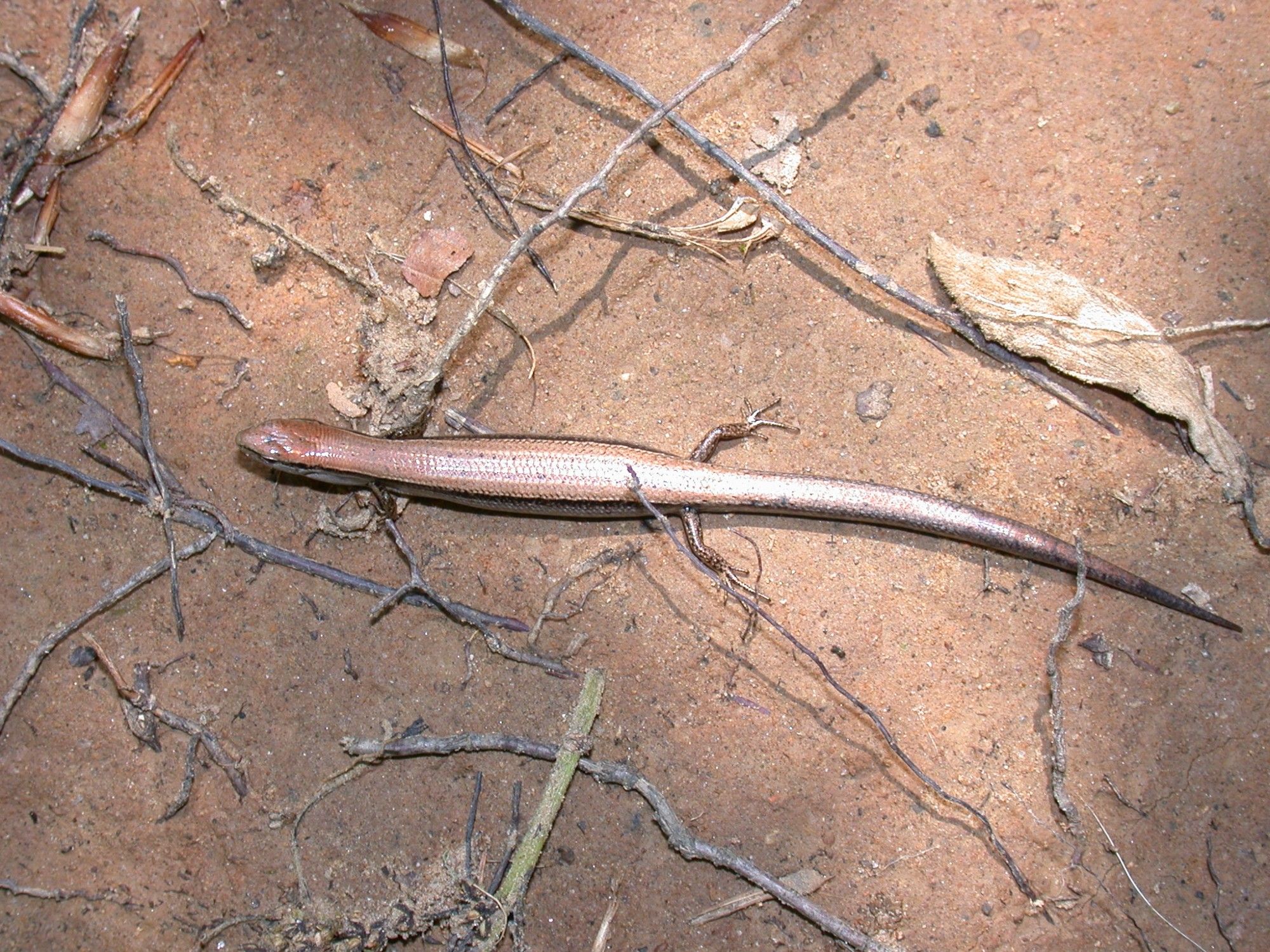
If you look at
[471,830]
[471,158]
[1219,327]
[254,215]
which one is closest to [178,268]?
[254,215]

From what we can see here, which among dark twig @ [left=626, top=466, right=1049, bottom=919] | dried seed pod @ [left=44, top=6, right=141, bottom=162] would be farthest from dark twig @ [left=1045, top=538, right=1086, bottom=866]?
dried seed pod @ [left=44, top=6, right=141, bottom=162]

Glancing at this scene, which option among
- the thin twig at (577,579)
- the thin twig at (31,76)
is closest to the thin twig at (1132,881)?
the thin twig at (577,579)

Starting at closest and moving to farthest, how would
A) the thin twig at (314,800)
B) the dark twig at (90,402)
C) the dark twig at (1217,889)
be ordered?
the dark twig at (1217,889), the thin twig at (314,800), the dark twig at (90,402)

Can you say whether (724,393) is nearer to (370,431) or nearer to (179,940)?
(370,431)

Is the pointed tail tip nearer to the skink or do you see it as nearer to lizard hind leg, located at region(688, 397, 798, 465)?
the skink

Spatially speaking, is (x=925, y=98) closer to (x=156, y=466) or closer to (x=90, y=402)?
(x=156, y=466)

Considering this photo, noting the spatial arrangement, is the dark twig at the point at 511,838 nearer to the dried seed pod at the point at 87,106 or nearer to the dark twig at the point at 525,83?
the dark twig at the point at 525,83

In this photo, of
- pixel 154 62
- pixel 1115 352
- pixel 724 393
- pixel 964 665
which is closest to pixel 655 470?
pixel 724 393
